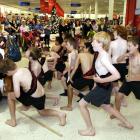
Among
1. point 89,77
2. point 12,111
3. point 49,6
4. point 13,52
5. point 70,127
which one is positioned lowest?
point 70,127

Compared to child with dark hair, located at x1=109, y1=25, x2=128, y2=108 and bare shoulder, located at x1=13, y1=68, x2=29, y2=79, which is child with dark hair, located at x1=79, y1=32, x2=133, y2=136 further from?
child with dark hair, located at x1=109, y1=25, x2=128, y2=108

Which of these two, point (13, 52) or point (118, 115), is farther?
point (13, 52)

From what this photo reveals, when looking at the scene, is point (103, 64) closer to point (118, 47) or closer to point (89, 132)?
point (89, 132)

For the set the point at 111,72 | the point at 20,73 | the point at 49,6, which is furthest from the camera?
the point at 49,6

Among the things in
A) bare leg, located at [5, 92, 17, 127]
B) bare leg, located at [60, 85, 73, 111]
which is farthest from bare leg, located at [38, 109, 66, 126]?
bare leg, located at [60, 85, 73, 111]

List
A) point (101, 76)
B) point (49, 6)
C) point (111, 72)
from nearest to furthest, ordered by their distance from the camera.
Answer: point (111, 72), point (101, 76), point (49, 6)

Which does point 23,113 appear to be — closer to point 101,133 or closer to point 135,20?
point 101,133

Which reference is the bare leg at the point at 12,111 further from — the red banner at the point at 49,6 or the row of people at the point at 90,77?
the red banner at the point at 49,6

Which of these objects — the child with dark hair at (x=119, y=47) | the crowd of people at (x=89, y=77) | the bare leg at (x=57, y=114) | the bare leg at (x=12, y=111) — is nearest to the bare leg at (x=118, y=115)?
the crowd of people at (x=89, y=77)

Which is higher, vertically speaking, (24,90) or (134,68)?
(134,68)

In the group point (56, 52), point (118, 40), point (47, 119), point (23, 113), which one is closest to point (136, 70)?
point (118, 40)

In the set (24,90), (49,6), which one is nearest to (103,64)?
(24,90)

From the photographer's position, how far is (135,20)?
10.1 metres

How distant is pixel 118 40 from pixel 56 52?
5.77ft
